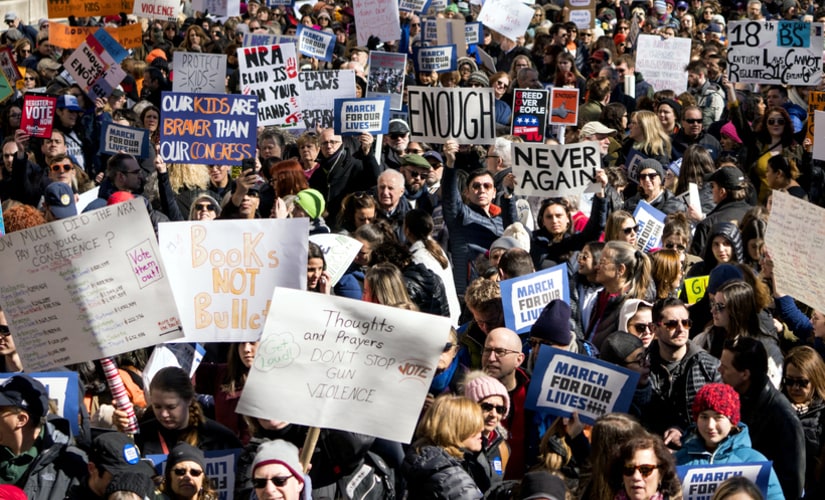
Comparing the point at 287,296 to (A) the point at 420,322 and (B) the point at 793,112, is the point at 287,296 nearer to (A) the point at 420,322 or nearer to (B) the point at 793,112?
(A) the point at 420,322

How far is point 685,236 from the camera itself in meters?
9.32

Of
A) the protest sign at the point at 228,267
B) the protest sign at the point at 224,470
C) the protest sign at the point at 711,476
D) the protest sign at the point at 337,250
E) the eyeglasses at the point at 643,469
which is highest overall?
the protest sign at the point at 228,267

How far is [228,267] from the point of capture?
702 cm

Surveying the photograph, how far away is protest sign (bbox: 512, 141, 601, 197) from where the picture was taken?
9969 millimetres

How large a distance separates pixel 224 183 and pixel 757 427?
6.37 metres

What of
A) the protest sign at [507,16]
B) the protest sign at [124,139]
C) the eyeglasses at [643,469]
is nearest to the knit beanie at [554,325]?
the eyeglasses at [643,469]

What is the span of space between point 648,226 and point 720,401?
12.8 ft

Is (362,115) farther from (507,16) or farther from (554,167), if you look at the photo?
(507,16)

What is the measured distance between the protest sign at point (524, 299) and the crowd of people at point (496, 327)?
153 mm

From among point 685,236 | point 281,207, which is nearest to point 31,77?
point 281,207

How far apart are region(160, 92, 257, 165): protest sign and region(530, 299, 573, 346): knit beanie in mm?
4473

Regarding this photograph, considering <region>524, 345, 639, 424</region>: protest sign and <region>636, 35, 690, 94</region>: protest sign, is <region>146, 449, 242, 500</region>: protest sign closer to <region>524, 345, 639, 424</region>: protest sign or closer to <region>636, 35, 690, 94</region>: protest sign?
<region>524, 345, 639, 424</region>: protest sign

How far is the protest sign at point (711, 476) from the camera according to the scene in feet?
19.0

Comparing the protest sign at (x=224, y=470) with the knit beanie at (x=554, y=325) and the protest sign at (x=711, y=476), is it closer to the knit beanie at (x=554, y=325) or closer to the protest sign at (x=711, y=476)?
the knit beanie at (x=554, y=325)
